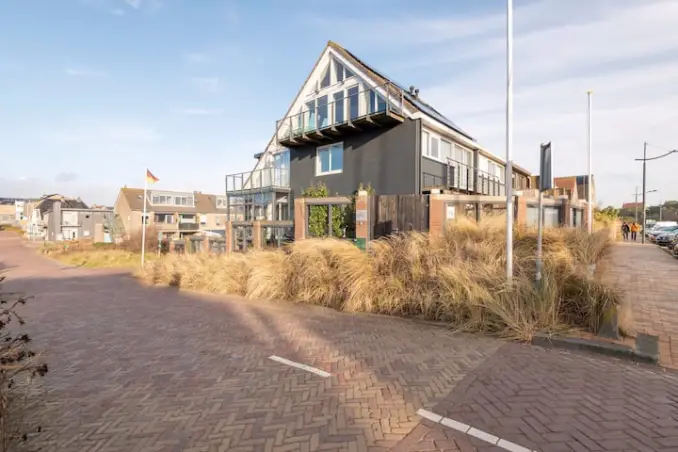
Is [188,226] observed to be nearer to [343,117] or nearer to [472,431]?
[343,117]

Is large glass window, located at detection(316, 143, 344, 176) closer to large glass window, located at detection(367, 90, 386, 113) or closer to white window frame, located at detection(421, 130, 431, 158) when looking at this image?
large glass window, located at detection(367, 90, 386, 113)

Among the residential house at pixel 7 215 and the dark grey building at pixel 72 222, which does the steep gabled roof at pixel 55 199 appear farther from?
the residential house at pixel 7 215

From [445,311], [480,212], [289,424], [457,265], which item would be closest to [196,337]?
[289,424]

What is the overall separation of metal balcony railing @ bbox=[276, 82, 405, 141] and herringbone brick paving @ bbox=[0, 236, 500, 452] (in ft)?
36.6

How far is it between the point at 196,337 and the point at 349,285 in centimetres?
324

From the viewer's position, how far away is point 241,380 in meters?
4.03

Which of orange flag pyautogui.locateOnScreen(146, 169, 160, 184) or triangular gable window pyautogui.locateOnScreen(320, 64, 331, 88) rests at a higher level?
triangular gable window pyautogui.locateOnScreen(320, 64, 331, 88)

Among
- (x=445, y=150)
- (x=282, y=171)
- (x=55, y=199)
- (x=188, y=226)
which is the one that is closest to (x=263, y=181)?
(x=282, y=171)

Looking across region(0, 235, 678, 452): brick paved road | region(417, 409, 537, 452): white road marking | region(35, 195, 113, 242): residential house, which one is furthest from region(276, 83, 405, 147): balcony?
region(35, 195, 113, 242): residential house

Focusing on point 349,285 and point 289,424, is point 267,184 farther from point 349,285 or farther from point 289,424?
point 289,424

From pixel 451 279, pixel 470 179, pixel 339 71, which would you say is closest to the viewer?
pixel 451 279

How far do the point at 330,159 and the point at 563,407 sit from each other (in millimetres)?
16849

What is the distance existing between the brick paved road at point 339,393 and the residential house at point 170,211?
4203 cm

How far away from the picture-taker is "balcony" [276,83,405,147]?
50.3 feet
